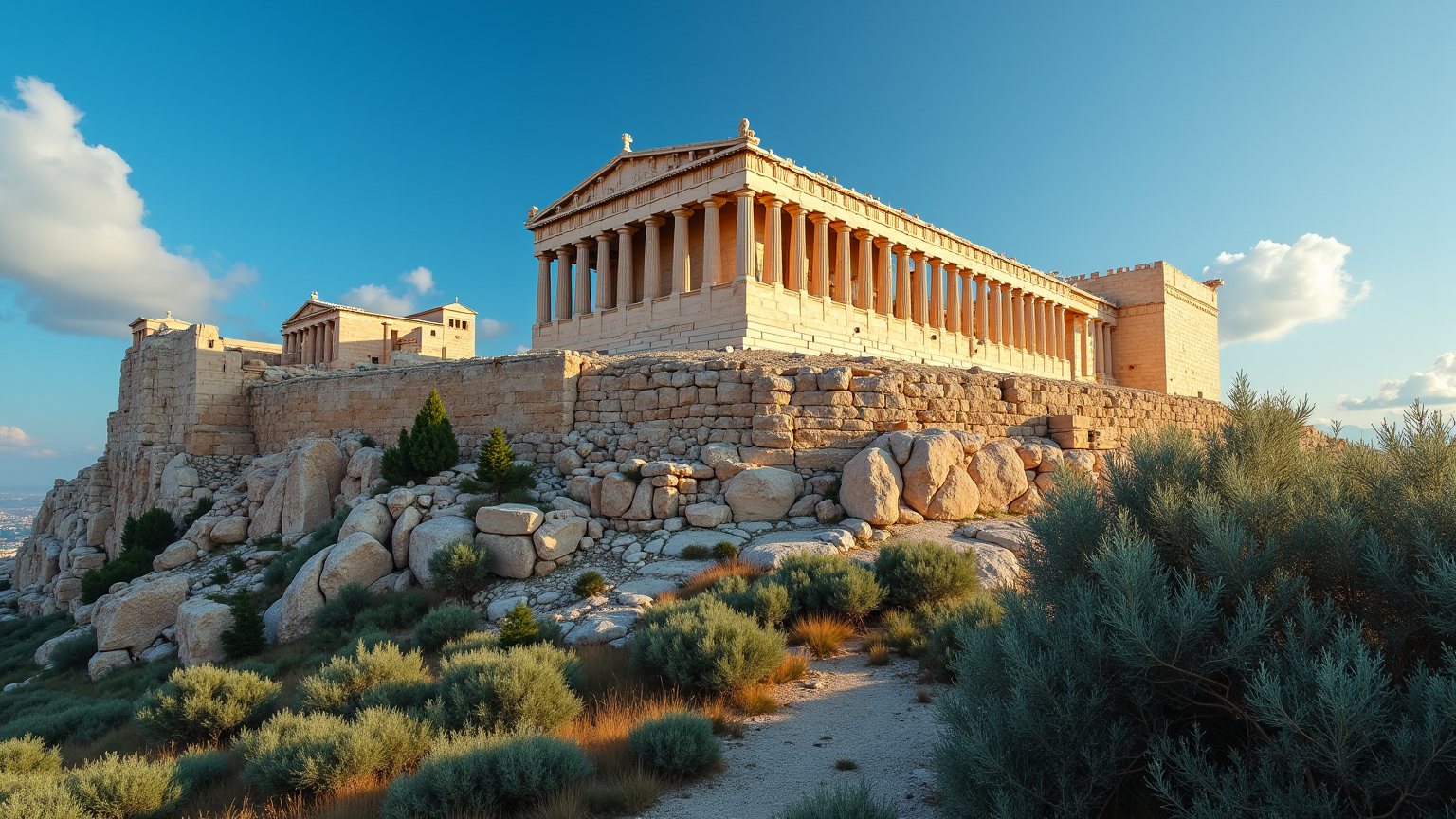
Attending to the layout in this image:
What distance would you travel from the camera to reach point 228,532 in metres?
15.7

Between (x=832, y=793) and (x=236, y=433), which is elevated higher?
(x=236, y=433)

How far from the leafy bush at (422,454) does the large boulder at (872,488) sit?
762 cm

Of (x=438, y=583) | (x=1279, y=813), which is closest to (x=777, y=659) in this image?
(x=1279, y=813)

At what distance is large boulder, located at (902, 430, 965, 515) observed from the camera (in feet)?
38.2

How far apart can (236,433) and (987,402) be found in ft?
69.1

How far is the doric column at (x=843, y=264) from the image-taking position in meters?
24.6

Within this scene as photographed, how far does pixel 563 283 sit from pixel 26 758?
24.1m

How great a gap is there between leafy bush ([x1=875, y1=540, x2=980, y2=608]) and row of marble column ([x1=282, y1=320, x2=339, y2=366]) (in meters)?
35.6

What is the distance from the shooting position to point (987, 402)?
14.0 m

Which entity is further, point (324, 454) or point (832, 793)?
point (324, 454)

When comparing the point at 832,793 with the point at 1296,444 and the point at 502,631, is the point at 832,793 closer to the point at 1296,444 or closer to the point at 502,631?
the point at 1296,444

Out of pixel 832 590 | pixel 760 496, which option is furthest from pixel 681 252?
pixel 832 590

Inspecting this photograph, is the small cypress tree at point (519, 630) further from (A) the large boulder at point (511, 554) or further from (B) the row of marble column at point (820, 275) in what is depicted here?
(B) the row of marble column at point (820, 275)

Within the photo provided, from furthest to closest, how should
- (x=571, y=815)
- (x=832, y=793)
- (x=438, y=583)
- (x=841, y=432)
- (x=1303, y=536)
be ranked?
(x=841, y=432) < (x=438, y=583) < (x=832, y=793) < (x=571, y=815) < (x=1303, y=536)
